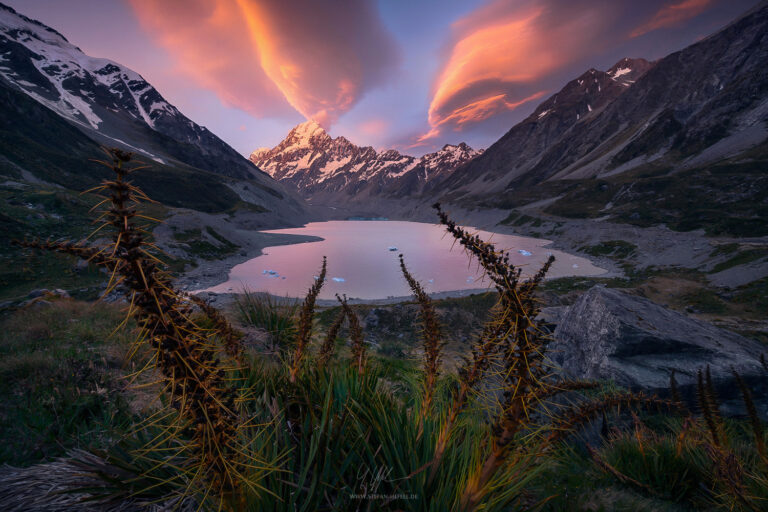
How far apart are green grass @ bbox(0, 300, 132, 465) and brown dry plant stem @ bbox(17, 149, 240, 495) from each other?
2.84 feet

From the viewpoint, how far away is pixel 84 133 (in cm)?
9856

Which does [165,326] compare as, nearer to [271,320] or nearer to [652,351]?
[271,320]

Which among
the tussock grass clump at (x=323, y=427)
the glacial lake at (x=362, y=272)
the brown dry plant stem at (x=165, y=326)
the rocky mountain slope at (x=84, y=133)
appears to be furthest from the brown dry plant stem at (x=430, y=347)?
the glacial lake at (x=362, y=272)

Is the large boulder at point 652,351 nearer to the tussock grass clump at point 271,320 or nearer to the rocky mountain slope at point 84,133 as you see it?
the tussock grass clump at point 271,320

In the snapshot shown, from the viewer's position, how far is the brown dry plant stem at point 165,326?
1477 millimetres

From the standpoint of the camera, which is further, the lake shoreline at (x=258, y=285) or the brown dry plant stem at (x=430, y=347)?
the lake shoreline at (x=258, y=285)

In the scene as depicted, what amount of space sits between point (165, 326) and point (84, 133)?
139m

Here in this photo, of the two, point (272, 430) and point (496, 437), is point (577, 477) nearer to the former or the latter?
point (496, 437)

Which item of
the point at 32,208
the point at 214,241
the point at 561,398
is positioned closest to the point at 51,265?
the point at 32,208

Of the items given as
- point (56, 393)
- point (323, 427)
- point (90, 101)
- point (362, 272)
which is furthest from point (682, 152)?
point (90, 101)

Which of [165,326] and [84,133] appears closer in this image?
[165,326]

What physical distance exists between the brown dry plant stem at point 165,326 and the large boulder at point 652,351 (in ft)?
18.7

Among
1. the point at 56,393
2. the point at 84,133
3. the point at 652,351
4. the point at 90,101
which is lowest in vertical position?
the point at 56,393

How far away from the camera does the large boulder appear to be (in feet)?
19.7
